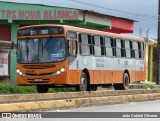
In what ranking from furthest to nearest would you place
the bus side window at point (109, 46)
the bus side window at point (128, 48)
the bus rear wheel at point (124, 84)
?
the bus side window at point (128, 48), the bus rear wheel at point (124, 84), the bus side window at point (109, 46)


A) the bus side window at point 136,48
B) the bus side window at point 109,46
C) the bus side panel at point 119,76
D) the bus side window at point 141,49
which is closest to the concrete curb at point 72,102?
the bus side window at point 109,46

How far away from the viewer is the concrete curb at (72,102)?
1452cm

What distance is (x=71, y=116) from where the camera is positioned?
48.0 feet

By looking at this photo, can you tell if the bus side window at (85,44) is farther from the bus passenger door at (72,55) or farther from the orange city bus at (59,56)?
the bus passenger door at (72,55)

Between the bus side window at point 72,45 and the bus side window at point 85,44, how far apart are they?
0.53 metres

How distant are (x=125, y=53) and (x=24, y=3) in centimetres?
1025

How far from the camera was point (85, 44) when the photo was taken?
82.2 ft

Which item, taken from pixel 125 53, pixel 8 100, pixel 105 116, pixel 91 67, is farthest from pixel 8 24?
pixel 105 116

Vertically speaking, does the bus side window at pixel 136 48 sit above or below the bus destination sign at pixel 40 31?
below

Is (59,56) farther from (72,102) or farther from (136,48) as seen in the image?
(136,48)

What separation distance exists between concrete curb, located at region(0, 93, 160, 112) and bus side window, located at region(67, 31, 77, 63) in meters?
3.48

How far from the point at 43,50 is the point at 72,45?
4.20 ft

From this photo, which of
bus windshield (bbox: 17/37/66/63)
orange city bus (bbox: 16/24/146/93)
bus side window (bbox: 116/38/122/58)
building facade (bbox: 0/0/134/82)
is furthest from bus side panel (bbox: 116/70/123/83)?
building facade (bbox: 0/0/134/82)

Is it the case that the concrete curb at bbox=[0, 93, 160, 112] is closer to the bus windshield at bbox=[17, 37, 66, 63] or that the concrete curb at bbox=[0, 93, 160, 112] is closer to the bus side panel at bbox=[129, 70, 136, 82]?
the bus windshield at bbox=[17, 37, 66, 63]
